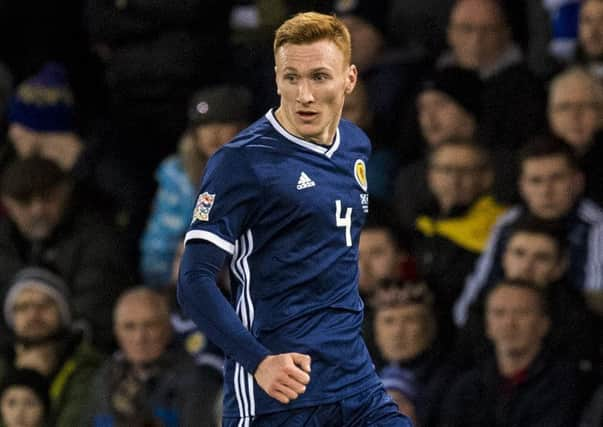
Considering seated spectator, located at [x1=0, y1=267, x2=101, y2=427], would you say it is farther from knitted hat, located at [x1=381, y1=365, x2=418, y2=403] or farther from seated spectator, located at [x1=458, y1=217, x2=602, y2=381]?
seated spectator, located at [x1=458, y1=217, x2=602, y2=381]

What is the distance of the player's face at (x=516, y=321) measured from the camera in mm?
7605

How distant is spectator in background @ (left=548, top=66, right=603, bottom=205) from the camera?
27.0ft

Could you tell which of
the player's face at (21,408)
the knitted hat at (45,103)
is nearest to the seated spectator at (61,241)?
the knitted hat at (45,103)

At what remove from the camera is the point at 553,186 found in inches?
316

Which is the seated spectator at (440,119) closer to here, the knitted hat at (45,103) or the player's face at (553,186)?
the player's face at (553,186)

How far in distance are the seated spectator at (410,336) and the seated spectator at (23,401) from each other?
1.96 meters

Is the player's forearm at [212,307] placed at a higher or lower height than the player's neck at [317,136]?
lower

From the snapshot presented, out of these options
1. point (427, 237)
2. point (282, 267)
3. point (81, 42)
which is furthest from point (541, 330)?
point (81, 42)

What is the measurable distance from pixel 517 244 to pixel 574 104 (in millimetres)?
832

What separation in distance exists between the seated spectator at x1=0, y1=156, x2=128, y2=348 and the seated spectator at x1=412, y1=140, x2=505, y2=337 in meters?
2.00

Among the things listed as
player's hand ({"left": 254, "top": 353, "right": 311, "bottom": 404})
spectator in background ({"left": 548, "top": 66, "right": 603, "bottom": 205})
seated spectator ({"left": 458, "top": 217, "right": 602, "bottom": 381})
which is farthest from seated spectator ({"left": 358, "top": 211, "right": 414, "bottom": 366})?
player's hand ({"left": 254, "top": 353, "right": 311, "bottom": 404})

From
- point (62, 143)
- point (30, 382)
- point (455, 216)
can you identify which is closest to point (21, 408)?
point (30, 382)

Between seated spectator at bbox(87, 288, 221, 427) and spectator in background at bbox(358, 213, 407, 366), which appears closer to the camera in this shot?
seated spectator at bbox(87, 288, 221, 427)

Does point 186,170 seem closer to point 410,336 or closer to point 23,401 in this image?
point 23,401
